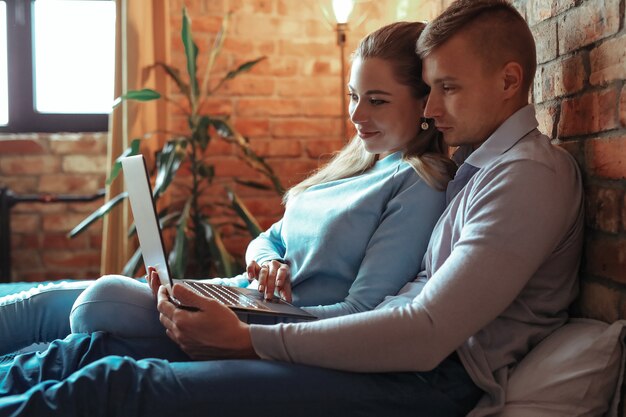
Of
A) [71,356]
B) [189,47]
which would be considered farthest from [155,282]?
[189,47]

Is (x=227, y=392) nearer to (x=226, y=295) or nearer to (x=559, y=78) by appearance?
(x=226, y=295)

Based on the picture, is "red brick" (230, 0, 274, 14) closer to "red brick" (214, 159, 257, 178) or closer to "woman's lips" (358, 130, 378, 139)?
"red brick" (214, 159, 257, 178)

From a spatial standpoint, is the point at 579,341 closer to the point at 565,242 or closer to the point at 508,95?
the point at 565,242

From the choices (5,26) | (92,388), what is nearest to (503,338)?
(92,388)

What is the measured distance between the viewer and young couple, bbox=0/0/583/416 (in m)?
1.11

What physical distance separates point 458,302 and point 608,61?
1.70 ft

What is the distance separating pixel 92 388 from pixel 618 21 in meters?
1.05

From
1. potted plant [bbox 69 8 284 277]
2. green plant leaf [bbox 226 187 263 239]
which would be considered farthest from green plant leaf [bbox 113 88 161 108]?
green plant leaf [bbox 226 187 263 239]

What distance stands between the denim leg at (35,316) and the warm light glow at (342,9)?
201 centimetres

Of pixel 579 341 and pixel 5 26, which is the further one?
pixel 5 26

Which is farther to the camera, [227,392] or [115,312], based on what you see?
[115,312]

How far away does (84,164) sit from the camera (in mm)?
3340

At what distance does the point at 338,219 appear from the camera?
159cm

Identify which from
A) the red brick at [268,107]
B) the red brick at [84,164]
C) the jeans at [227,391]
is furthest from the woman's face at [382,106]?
the red brick at [84,164]
